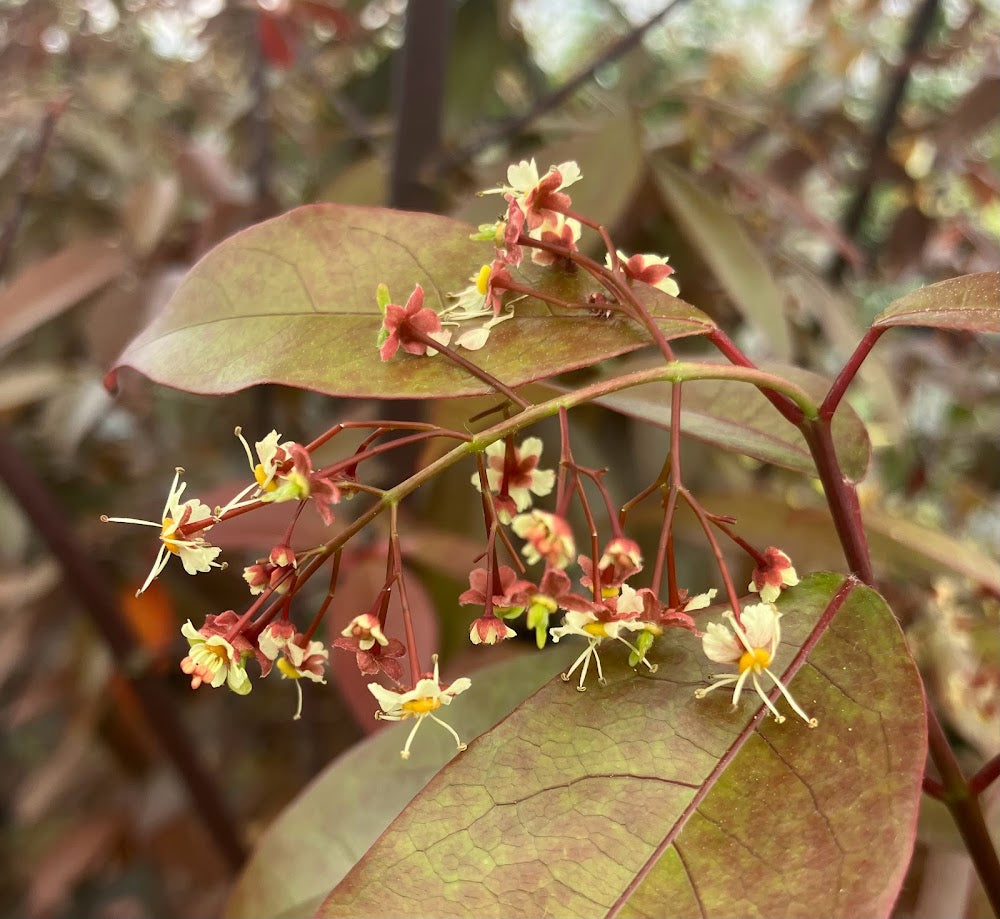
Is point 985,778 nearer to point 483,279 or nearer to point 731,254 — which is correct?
point 483,279

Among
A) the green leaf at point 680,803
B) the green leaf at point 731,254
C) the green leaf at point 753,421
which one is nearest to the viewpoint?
the green leaf at point 680,803

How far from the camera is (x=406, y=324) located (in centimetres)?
30

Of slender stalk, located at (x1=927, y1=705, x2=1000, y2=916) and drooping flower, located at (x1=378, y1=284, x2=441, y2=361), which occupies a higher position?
drooping flower, located at (x1=378, y1=284, x2=441, y2=361)

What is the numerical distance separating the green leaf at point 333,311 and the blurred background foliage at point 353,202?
12 cm

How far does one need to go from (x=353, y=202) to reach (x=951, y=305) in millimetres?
531

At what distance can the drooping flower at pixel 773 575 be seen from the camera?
301 mm

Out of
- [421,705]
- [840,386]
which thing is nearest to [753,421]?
[840,386]

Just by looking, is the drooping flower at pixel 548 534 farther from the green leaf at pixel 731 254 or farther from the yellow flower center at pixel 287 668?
the green leaf at pixel 731 254

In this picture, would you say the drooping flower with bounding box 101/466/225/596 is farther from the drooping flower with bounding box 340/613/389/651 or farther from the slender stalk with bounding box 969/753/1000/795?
the slender stalk with bounding box 969/753/1000/795

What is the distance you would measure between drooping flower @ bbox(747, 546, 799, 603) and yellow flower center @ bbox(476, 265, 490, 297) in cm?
13

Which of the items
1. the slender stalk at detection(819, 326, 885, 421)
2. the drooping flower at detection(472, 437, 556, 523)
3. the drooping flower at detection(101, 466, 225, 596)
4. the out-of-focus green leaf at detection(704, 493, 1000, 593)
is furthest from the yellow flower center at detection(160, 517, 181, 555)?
the out-of-focus green leaf at detection(704, 493, 1000, 593)

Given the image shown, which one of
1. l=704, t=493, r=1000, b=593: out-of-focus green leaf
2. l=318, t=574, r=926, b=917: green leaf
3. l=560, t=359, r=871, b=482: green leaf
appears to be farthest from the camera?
l=704, t=493, r=1000, b=593: out-of-focus green leaf

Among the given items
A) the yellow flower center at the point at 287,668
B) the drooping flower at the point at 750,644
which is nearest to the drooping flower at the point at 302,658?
the yellow flower center at the point at 287,668

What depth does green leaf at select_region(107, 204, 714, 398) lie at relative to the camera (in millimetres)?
305
